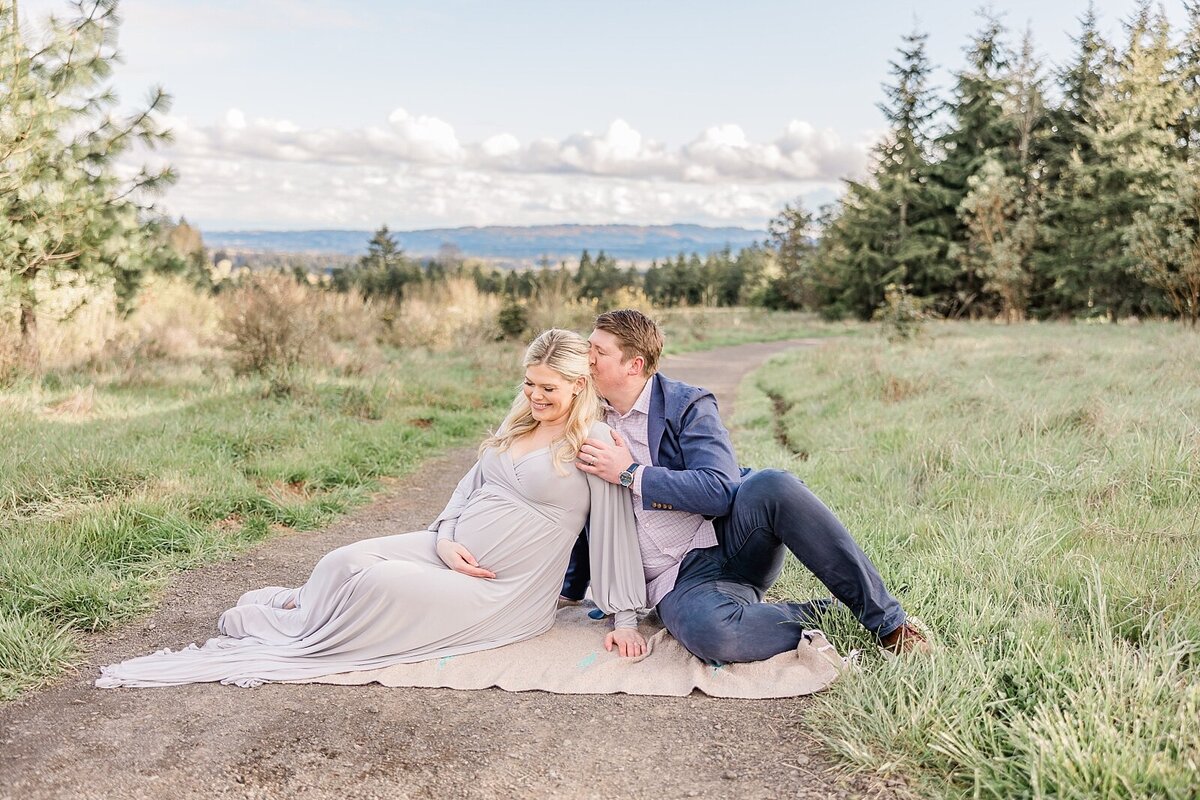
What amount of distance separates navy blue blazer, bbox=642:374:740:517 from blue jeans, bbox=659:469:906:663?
0.13 metres

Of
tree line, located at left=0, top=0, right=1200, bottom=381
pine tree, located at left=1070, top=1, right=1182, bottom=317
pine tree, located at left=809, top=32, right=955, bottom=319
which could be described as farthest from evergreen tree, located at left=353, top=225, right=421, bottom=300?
pine tree, located at left=1070, top=1, right=1182, bottom=317

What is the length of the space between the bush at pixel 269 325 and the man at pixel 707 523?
6.91m

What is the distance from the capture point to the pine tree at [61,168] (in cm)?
789

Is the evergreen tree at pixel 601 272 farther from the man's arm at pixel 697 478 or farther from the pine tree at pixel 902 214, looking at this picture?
the man's arm at pixel 697 478

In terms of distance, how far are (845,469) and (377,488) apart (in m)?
3.45

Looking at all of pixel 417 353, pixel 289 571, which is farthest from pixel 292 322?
pixel 289 571

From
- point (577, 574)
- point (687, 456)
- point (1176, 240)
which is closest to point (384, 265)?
point (1176, 240)

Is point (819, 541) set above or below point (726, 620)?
above

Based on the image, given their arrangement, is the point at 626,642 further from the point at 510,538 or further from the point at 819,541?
the point at 819,541

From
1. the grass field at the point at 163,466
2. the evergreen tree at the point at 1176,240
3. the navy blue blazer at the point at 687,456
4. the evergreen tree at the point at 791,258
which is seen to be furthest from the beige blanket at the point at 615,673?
the evergreen tree at the point at 791,258

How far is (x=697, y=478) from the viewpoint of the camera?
11.3ft

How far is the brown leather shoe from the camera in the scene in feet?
10.6

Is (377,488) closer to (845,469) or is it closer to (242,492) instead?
(242,492)

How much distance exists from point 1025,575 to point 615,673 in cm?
193
